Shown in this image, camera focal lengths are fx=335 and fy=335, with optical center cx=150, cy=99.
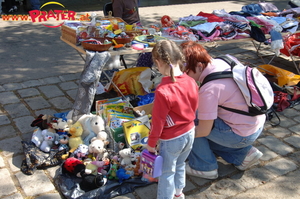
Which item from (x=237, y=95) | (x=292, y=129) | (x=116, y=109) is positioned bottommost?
(x=292, y=129)

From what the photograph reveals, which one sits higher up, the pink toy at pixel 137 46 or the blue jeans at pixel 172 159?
the pink toy at pixel 137 46

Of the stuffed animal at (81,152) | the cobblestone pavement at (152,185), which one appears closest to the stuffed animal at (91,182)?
the cobblestone pavement at (152,185)

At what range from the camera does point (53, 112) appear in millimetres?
4469

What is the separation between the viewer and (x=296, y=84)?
5172mm

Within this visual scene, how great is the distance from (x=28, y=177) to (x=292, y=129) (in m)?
3.26

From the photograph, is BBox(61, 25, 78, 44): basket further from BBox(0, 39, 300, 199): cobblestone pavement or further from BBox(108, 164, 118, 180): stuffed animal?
BBox(108, 164, 118, 180): stuffed animal

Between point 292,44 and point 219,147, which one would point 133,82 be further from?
point 292,44

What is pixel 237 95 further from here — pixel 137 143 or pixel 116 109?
pixel 116 109

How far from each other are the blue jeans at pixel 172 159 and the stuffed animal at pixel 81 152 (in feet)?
3.48

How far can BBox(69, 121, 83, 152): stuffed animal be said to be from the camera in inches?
142

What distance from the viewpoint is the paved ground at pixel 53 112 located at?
3184mm

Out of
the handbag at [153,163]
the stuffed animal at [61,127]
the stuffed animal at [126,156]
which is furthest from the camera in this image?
the stuffed animal at [61,127]

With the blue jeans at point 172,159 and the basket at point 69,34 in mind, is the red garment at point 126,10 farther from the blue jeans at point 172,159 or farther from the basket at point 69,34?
the blue jeans at point 172,159

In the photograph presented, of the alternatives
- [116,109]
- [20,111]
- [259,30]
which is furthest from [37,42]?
[259,30]
